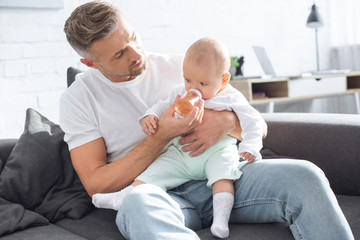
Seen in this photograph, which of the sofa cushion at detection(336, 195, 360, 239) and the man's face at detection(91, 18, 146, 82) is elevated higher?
the man's face at detection(91, 18, 146, 82)

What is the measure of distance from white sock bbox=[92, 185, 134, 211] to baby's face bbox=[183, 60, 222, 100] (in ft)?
1.14

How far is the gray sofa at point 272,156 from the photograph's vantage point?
1182mm

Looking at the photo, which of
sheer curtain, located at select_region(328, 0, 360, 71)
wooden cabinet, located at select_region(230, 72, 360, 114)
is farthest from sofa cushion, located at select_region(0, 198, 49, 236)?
sheer curtain, located at select_region(328, 0, 360, 71)

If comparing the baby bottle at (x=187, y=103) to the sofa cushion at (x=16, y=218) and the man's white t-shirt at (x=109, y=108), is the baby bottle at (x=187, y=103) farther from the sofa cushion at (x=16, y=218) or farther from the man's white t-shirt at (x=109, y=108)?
the sofa cushion at (x=16, y=218)

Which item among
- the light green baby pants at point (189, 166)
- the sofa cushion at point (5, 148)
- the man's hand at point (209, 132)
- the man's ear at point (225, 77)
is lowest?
the light green baby pants at point (189, 166)

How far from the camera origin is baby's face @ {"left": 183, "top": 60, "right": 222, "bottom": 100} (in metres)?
1.22

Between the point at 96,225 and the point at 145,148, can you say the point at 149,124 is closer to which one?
the point at 145,148

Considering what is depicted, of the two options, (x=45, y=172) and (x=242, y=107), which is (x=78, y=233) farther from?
(x=242, y=107)

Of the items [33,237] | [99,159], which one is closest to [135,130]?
[99,159]

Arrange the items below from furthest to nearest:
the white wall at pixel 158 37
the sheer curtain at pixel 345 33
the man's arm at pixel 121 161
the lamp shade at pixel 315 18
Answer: the sheer curtain at pixel 345 33 → the lamp shade at pixel 315 18 → the white wall at pixel 158 37 → the man's arm at pixel 121 161

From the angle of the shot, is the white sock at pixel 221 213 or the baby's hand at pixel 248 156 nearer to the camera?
the white sock at pixel 221 213

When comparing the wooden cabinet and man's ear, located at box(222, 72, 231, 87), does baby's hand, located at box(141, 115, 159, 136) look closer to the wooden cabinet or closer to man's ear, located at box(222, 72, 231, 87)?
man's ear, located at box(222, 72, 231, 87)

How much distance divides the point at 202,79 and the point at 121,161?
1.16 ft

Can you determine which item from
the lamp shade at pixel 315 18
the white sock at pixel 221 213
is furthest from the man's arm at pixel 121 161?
the lamp shade at pixel 315 18
